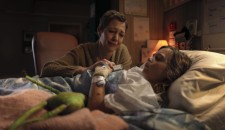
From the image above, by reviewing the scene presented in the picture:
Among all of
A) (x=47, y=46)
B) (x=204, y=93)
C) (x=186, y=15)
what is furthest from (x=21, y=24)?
(x=204, y=93)

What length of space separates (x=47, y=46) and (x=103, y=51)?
0.82 meters

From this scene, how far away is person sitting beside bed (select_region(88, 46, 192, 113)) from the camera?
0.71 metres

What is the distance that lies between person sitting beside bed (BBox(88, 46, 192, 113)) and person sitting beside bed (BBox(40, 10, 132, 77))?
423 mm

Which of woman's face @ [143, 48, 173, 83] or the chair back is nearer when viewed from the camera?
woman's face @ [143, 48, 173, 83]

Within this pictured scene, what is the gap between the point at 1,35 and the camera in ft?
16.4

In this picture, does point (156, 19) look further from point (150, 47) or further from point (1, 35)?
point (1, 35)

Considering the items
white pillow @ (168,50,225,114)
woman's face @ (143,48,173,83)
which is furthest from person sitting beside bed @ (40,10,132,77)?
white pillow @ (168,50,225,114)

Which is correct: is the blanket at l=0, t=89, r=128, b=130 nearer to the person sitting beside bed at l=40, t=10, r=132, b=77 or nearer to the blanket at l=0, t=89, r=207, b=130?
the blanket at l=0, t=89, r=207, b=130

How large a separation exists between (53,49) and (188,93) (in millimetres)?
1636

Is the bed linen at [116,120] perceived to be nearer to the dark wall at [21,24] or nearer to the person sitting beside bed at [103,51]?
the person sitting beside bed at [103,51]

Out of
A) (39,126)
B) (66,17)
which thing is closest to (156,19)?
(39,126)

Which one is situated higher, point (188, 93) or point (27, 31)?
point (27, 31)

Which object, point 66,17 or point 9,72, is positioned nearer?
point 9,72

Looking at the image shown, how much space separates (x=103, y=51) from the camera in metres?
1.54
